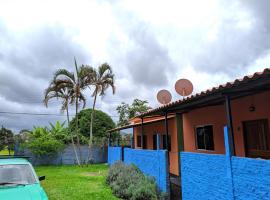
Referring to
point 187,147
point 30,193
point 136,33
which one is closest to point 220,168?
point 30,193

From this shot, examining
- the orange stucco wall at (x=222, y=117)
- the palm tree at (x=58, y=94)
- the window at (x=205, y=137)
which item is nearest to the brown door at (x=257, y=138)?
the orange stucco wall at (x=222, y=117)

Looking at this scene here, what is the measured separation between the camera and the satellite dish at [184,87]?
11.8 meters

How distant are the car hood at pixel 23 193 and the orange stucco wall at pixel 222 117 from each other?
20.8 feet

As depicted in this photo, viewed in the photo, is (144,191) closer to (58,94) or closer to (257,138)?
(257,138)

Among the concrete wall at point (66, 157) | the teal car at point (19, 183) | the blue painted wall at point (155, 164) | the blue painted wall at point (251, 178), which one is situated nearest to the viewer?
the blue painted wall at point (251, 178)

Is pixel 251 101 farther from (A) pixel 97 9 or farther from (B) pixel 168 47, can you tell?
(B) pixel 168 47

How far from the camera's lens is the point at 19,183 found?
5.68 meters

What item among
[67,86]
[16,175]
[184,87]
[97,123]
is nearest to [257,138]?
[184,87]

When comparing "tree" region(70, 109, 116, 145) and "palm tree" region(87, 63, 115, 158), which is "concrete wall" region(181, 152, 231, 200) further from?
"tree" region(70, 109, 116, 145)

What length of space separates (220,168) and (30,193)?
4.06 metres

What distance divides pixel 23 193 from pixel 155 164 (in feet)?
16.8

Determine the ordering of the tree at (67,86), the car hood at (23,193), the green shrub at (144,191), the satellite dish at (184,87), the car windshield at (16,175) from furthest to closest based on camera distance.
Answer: the tree at (67,86)
the satellite dish at (184,87)
the green shrub at (144,191)
the car windshield at (16,175)
the car hood at (23,193)

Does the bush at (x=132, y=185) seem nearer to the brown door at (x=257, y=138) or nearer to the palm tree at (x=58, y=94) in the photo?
the brown door at (x=257, y=138)

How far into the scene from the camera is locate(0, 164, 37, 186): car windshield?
5765mm
